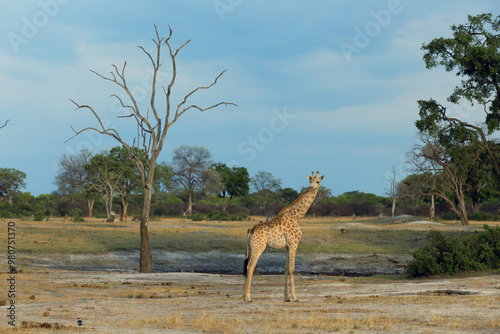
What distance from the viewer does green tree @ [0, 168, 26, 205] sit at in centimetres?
10662

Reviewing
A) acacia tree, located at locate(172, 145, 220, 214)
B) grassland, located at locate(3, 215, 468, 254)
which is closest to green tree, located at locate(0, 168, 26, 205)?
acacia tree, located at locate(172, 145, 220, 214)

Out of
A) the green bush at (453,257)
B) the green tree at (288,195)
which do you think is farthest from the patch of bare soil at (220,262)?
the green tree at (288,195)

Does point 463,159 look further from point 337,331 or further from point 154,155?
point 337,331

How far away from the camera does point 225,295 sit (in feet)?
56.1

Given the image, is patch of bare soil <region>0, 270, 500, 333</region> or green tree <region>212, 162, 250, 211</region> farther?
green tree <region>212, 162, 250, 211</region>

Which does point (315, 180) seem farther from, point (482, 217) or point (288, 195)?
point (288, 195)

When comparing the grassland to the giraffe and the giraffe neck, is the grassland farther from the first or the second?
the giraffe neck

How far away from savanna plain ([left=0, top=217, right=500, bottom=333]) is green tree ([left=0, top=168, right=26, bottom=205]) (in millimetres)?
77997

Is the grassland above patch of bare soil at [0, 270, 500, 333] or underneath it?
above

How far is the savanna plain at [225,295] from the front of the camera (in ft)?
37.3

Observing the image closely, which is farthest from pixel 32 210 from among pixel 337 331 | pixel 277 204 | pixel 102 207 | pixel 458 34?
pixel 337 331

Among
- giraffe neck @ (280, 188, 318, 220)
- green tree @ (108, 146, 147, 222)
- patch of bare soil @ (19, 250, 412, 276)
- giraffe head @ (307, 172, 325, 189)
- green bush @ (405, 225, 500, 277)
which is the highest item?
green tree @ (108, 146, 147, 222)

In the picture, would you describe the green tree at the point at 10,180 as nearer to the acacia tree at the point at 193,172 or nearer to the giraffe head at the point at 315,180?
the acacia tree at the point at 193,172

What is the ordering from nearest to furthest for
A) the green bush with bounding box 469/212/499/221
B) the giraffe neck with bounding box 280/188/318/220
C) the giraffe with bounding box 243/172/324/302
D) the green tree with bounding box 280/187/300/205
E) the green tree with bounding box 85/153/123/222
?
the giraffe with bounding box 243/172/324/302 → the giraffe neck with bounding box 280/188/318/220 → the green tree with bounding box 85/153/123/222 → the green bush with bounding box 469/212/499/221 → the green tree with bounding box 280/187/300/205
